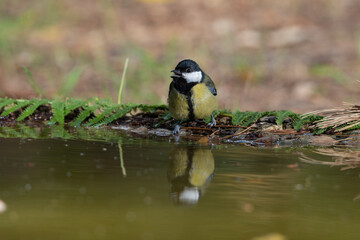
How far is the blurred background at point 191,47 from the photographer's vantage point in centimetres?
924

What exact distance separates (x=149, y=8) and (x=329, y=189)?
10226mm

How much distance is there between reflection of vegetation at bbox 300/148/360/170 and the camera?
3729 mm

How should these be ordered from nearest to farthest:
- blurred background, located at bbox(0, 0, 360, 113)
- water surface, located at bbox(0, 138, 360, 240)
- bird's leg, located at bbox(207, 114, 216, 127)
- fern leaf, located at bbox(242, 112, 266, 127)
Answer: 1. water surface, located at bbox(0, 138, 360, 240)
2. fern leaf, located at bbox(242, 112, 266, 127)
3. bird's leg, located at bbox(207, 114, 216, 127)
4. blurred background, located at bbox(0, 0, 360, 113)

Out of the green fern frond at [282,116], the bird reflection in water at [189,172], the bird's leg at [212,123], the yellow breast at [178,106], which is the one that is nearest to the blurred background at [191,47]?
the yellow breast at [178,106]

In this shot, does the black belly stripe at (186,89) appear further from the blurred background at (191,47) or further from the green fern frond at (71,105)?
the blurred background at (191,47)

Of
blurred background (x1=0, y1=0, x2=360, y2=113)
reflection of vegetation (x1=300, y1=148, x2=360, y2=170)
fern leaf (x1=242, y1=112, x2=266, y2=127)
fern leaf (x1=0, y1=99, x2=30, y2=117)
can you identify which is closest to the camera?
reflection of vegetation (x1=300, y1=148, x2=360, y2=170)

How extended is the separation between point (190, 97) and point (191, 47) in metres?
6.13

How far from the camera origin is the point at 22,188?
292 centimetres

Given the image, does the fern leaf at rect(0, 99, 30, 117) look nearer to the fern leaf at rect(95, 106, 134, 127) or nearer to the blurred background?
the fern leaf at rect(95, 106, 134, 127)

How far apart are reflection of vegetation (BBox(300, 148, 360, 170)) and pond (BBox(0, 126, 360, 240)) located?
36mm

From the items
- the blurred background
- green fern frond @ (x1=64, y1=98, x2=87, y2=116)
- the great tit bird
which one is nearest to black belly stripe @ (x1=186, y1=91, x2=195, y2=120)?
the great tit bird

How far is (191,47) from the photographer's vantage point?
11.0 metres

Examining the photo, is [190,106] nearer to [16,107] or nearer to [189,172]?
[16,107]

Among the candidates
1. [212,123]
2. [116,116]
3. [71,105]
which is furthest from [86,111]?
[212,123]
